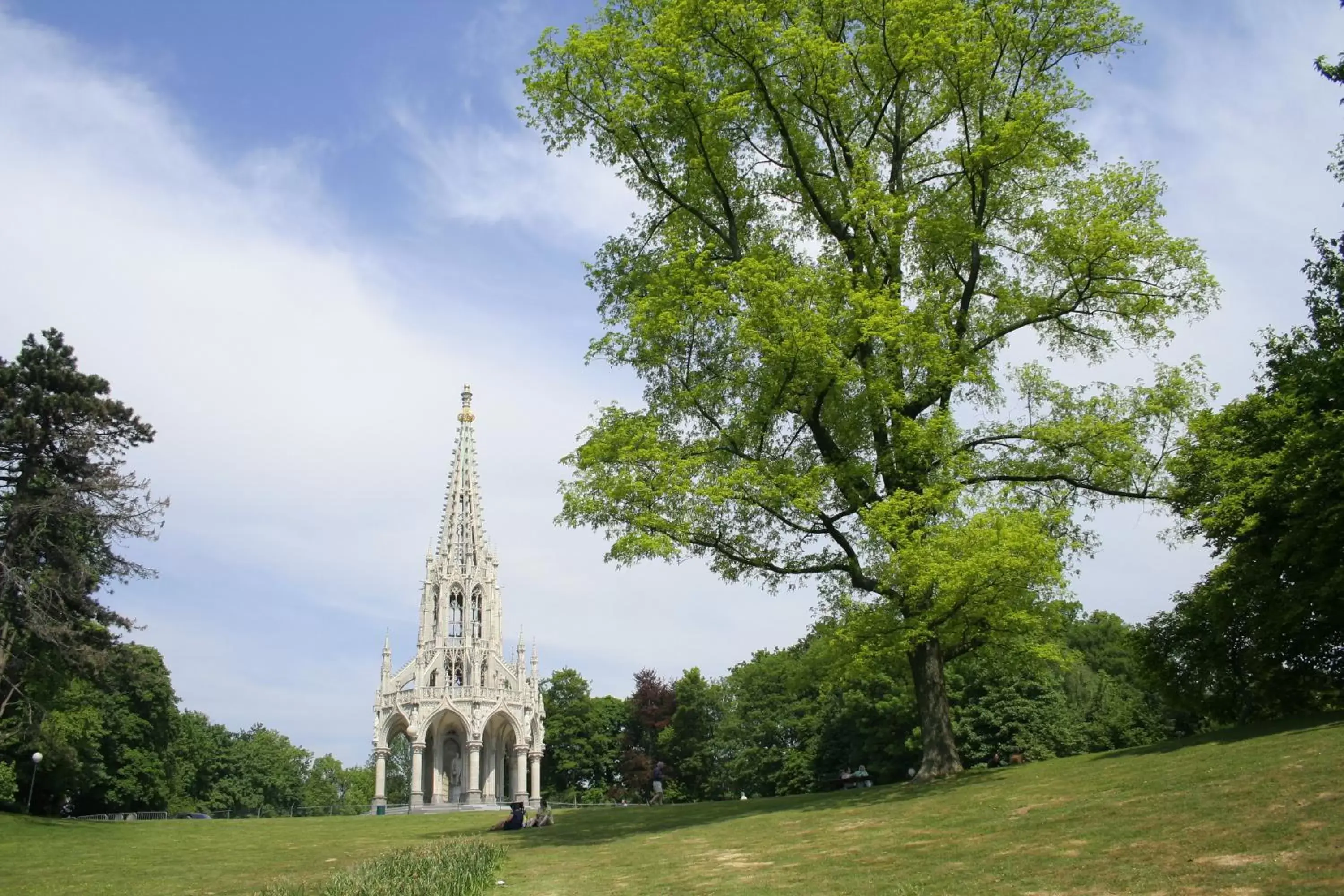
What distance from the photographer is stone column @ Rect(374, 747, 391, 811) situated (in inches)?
2319

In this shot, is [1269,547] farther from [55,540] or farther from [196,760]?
[196,760]

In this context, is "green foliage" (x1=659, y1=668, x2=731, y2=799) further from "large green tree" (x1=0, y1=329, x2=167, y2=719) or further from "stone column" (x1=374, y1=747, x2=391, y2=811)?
"large green tree" (x1=0, y1=329, x2=167, y2=719)


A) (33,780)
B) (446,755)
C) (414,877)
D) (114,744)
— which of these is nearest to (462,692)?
(446,755)

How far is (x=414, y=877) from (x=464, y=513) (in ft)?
190

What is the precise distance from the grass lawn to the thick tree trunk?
1.91ft

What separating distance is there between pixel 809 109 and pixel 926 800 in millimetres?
14939

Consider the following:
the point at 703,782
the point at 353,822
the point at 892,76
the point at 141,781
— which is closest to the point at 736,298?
the point at 892,76

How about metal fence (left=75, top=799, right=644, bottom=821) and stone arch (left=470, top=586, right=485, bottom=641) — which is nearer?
metal fence (left=75, top=799, right=644, bottom=821)

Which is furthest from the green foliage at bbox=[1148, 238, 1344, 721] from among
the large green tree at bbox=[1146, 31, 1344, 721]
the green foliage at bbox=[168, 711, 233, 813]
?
the green foliage at bbox=[168, 711, 233, 813]

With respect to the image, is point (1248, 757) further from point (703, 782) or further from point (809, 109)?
point (703, 782)

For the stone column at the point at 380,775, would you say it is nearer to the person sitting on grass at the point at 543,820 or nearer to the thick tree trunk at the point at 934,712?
the person sitting on grass at the point at 543,820

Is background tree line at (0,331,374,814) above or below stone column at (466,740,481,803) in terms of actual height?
above

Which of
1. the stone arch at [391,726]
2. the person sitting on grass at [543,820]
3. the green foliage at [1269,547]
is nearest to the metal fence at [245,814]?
the stone arch at [391,726]

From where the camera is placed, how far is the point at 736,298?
21.6m
